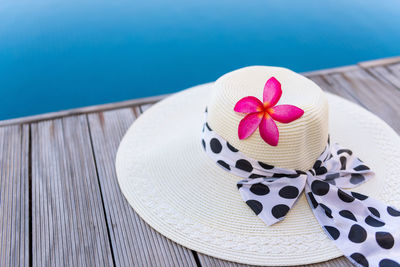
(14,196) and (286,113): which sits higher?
(14,196)

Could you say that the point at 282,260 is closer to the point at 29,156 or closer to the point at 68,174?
the point at 68,174

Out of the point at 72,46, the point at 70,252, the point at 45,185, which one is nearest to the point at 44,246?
the point at 70,252

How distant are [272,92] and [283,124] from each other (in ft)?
0.33

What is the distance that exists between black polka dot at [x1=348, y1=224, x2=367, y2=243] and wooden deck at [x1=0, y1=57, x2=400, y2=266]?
0.06 meters

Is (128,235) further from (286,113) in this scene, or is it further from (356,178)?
(356,178)

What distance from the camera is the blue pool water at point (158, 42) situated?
7.49 feet

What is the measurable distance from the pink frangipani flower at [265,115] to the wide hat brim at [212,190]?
0.56 feet

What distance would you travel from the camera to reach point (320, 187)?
114 cm

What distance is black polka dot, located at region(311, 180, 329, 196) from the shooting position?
3.75 feet

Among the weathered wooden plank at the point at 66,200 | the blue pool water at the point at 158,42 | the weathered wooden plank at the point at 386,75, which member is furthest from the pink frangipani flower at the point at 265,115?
the blue pool water at the point at 158,42

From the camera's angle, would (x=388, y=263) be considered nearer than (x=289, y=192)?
Yes

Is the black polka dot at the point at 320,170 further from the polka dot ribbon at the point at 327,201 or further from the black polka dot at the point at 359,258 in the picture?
the black polka dot at the point at 359,258

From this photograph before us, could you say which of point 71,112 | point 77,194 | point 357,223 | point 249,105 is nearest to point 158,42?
point 71,112

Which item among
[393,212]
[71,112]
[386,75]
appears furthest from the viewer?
[386,75]
